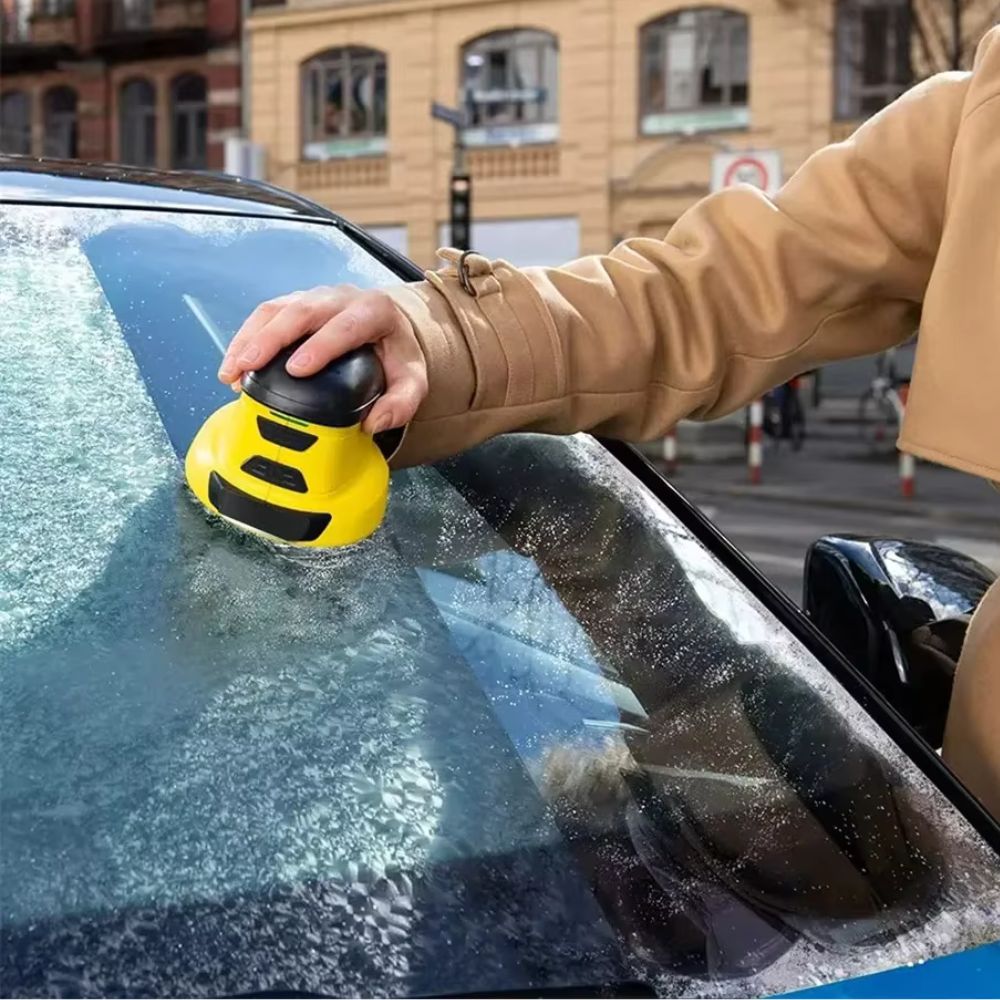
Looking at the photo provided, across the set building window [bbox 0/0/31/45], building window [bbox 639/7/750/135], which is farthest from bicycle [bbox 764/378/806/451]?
building window [bbox 0/0/31/45]

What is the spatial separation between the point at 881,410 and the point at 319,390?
17.7 meters

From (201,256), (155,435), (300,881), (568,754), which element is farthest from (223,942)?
(201,256)

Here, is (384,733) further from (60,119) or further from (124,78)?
(60,119)

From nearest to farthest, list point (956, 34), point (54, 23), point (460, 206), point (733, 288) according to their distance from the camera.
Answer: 1. point (733, 288)
2. point (460, 206)
3. point (956, 34)
4. point (54, 23)

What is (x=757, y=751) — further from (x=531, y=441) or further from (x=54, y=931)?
(x=54, y=931)

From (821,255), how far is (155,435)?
2.06 feet

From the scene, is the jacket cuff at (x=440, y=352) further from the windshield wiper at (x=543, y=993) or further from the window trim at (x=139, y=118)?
the window trim at (x=139, y=118)

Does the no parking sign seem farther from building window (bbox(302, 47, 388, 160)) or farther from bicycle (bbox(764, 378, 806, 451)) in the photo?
building window (bbox(302, 47, 388, 160))

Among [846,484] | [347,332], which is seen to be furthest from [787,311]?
[846,484]

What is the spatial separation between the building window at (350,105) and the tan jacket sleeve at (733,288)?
23.0 metres

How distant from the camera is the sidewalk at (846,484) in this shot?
10.6 m

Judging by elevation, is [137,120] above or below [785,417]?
above

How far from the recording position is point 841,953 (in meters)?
0.96

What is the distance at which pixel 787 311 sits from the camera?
1.33m
